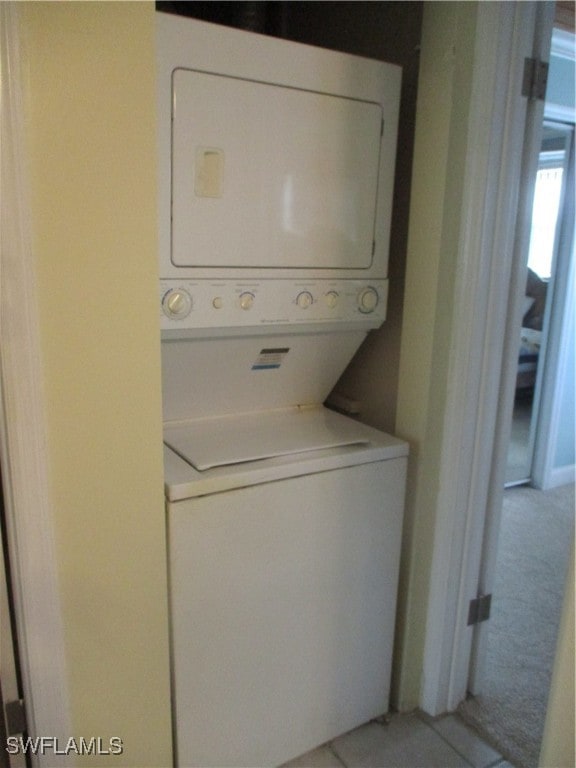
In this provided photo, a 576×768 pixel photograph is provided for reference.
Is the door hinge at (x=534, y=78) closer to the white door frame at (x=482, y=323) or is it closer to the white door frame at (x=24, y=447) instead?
the white door frame at (x=482, y=323)

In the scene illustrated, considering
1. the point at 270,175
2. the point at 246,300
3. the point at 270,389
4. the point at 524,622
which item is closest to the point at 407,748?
the point at 524,622

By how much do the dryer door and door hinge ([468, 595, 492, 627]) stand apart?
1026 mm

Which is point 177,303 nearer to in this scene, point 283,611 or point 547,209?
point 283,611

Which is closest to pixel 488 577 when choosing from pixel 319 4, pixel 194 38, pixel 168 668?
pixel 168 668

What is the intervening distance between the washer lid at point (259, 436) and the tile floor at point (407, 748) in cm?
86

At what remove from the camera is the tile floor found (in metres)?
1.57

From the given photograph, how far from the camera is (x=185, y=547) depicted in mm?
1252

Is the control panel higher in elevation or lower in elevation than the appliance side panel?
higher

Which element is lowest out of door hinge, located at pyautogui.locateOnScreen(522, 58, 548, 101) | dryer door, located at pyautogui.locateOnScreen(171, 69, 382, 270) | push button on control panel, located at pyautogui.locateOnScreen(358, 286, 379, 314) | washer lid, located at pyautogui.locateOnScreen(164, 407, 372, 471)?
washer lid, located at pyautogui.locateOnScreen(164, 407, 372, 471)

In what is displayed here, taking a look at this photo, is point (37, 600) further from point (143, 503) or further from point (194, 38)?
point (194, 38)

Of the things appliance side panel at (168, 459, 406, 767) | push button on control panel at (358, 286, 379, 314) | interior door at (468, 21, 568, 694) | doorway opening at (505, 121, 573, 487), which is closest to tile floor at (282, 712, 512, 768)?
appliance side panel at (168, 459, 406, 767)

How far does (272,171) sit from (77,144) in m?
0.49

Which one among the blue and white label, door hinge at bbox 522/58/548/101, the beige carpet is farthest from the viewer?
the beige carpet
